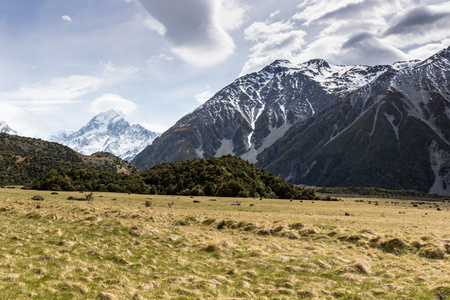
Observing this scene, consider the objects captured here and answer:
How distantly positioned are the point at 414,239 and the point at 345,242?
5.12 meters

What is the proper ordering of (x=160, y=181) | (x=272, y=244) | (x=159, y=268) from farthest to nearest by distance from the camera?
(x=160, y=181) → (x=272, y=244) → (x=159, y=268)

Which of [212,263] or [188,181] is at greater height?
[188,181]

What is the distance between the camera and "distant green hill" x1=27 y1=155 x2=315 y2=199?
78188 mm

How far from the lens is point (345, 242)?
856 inches

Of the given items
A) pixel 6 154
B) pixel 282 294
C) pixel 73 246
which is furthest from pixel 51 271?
pixel 6 154

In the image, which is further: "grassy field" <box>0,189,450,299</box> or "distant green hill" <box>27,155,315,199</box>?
"distant green hill" <box>27,155,315,199</box>

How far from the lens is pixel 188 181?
85562 millimetres

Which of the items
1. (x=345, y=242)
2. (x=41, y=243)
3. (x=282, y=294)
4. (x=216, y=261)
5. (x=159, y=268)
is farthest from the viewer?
(x=345, y=242)

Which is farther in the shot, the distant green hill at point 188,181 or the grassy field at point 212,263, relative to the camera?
the distant green hill at point 188,181

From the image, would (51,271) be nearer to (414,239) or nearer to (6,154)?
(414,239)

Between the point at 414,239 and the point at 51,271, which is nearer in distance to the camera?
the point at 51,271

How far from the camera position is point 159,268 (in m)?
15.2

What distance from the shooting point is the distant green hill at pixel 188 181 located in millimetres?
78188

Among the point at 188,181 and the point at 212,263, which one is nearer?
the point at 212,263
